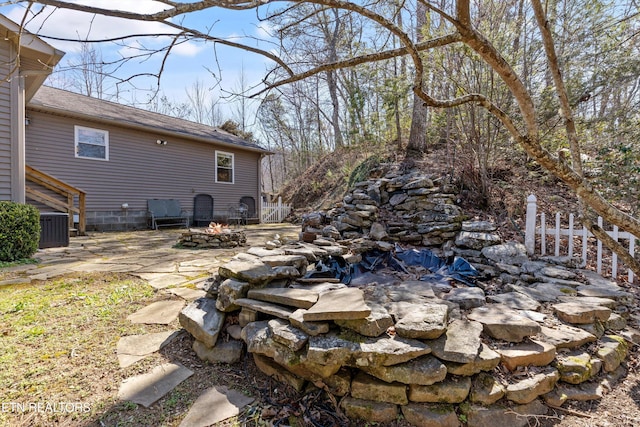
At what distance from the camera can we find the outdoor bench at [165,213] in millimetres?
8750

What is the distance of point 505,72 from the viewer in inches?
57.8

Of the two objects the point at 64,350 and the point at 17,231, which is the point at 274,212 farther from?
the point at 64,350

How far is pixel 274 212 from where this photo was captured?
38.6 feet

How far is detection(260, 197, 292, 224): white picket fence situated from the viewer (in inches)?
459

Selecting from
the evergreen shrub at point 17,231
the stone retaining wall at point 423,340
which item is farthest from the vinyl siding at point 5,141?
the stone retaining wall at point 423,340

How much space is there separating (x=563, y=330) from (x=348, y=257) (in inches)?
77.3

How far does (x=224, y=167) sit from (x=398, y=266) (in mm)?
8954

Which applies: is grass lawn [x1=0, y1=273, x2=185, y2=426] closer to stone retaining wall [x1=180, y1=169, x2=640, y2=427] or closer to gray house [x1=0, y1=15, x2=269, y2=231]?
stone retaining wall [x1=180, y1=169, x2=640, y2=427]

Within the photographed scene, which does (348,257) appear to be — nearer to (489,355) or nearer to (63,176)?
(489,355)

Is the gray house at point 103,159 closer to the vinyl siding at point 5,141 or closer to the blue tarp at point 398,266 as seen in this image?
the vinyl siding at point 5,141

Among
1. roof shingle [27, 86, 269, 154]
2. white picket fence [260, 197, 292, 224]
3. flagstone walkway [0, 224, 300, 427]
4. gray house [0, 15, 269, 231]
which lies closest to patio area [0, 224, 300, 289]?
flagstone walkway [0, 224, 300, 427]

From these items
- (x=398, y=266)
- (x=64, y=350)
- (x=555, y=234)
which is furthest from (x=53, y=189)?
(x=555, y=234)

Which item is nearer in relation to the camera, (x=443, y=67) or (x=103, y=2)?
(x=103, y=2)

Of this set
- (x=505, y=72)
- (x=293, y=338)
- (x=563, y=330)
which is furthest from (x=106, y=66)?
(x=563, y=330)
